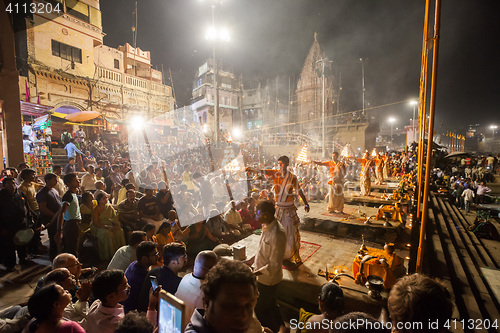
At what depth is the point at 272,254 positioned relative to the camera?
3.44 metres

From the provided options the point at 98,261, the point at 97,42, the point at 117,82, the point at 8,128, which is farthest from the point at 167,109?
the point at 98,261

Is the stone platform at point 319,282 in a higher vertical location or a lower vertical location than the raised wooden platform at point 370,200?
lower

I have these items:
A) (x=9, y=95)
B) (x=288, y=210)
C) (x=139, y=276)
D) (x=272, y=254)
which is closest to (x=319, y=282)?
(x=288, y=210)

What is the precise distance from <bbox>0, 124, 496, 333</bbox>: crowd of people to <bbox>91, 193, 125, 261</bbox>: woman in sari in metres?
0.03

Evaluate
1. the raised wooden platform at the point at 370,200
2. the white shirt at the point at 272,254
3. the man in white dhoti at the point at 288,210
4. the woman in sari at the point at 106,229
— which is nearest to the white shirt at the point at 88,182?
the woman in sari at the point at 106,229

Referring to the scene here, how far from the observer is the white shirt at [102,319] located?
2242 mm

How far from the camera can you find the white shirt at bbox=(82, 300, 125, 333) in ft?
7.36

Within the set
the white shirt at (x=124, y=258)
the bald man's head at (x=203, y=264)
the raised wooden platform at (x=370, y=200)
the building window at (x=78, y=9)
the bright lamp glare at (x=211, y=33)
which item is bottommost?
the raised wooden platform at (x=370, y=200)

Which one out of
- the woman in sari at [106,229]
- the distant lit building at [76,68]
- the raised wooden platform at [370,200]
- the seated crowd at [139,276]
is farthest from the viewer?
the distant lit building at [76,68]

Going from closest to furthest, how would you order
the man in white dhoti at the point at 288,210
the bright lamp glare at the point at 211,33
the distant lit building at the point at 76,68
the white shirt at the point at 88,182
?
the man in white dhoti at the point at 288,210 < the white shirt at the point at 88,182 < the bright lamp glare at the point at 211,33 < the distant lit building at the point at 76,68

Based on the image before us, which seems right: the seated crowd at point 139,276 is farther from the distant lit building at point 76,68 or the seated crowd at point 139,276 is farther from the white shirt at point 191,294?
the distant lit building at point 76,68

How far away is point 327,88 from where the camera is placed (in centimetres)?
4934

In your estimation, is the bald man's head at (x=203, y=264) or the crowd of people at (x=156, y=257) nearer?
the crowd of people at (x=156, y=257)

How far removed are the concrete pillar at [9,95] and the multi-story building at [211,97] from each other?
42.0m
